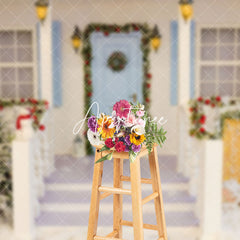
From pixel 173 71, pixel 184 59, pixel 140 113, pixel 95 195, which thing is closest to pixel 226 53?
pixel 173 71

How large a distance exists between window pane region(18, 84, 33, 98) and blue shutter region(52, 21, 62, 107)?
1.41ft

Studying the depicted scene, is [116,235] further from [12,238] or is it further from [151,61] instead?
[151,61]

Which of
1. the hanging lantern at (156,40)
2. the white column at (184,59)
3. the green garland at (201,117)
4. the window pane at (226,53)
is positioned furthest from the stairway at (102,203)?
the window pane at (226,53)

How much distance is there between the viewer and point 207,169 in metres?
3.95

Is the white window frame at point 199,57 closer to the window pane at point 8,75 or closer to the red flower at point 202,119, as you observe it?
the red flower at point 202,119

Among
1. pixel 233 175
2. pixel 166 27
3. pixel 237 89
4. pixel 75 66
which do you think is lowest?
pixel 233 175

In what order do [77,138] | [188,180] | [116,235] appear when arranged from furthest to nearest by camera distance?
[77,138], [188,180], [116,235]

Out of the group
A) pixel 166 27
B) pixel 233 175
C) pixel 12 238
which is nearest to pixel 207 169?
pixel 233 175

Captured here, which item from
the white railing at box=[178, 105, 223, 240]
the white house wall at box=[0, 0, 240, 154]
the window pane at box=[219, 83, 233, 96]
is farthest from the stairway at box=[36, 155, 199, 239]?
the window pane at box=[219, 83, 233, 96]

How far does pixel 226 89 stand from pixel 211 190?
107 inches

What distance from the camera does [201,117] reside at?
4414 mm

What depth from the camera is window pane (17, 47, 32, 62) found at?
622 centimetres

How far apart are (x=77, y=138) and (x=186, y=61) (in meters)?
2.13

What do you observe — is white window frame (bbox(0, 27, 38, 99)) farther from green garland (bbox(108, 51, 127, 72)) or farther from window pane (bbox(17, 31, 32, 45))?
green garland (bbox(108, 51, 127, 72))
